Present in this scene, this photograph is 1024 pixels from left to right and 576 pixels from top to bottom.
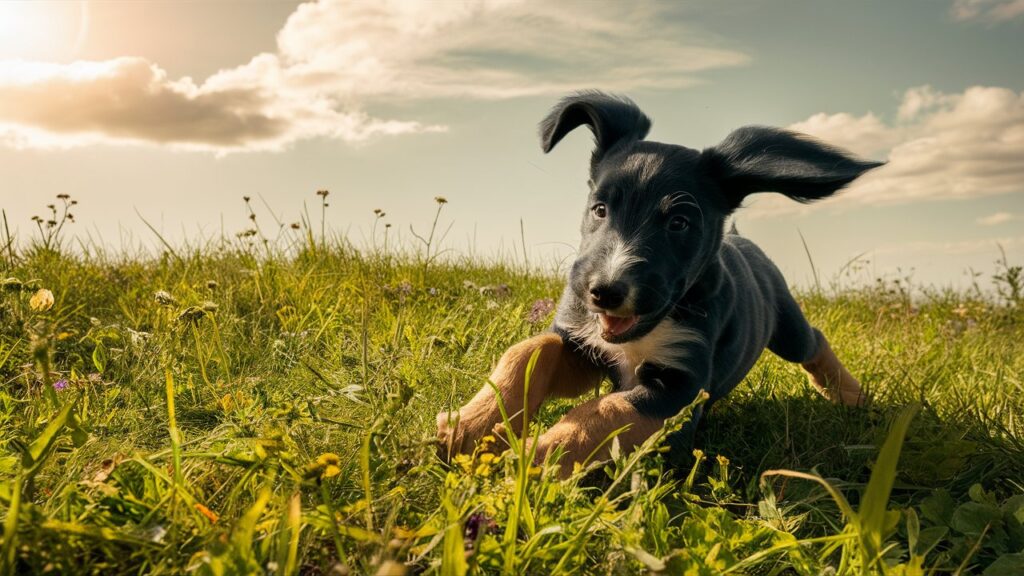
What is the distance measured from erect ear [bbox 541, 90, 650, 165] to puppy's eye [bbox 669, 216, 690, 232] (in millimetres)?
598

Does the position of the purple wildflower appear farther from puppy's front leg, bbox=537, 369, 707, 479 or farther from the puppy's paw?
the puppy's paw

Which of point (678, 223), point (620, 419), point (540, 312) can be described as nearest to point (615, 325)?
point (620, 419)

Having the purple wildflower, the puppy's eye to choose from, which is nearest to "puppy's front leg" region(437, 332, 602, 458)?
the puppy's eye

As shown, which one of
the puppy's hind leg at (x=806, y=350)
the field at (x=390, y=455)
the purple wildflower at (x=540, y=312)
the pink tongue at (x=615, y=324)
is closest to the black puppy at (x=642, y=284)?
the pink tongue at (x=615, y=324)

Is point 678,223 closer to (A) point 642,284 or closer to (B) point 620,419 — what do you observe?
(A) point 642,284

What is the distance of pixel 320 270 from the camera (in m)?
6.86

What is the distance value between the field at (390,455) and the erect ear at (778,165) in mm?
1045

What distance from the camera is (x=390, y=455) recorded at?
95.8 inches

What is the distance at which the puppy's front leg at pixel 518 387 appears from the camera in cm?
295

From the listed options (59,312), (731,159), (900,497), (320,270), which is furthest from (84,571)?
(320,270)

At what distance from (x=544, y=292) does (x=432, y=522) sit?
502 centimetres

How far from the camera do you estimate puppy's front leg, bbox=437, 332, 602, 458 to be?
2947 millimetres

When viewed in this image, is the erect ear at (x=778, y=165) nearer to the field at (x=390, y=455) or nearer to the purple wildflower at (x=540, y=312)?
the field at (x=390, y=455)

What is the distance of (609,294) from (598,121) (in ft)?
3.60
